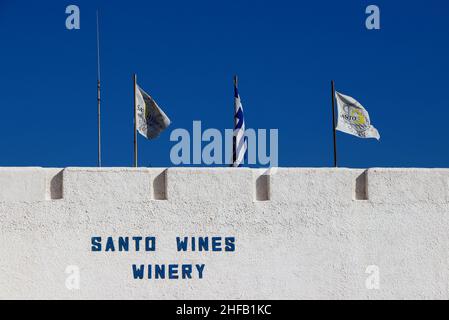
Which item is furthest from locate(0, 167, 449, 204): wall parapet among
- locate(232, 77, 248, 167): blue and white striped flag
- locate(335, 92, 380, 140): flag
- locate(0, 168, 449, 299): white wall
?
locate(335, 92, 380, 140): flag

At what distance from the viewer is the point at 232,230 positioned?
10.1m

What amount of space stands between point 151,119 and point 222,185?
4.53 m

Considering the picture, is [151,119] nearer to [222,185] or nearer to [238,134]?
[238,134]

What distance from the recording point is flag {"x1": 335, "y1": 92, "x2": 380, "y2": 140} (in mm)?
14331

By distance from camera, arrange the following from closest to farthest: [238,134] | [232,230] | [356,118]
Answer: [232,230]
[238,134]
[356,118]

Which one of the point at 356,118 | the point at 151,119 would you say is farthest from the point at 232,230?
the point at 356,118

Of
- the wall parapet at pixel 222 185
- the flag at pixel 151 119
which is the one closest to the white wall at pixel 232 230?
the wall parapet at pixel 222 185

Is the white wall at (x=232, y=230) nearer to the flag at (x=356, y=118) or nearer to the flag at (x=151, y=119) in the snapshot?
the flag at (x=356, y=118)

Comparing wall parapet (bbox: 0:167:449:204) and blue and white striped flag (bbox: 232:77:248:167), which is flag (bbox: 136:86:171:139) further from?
wall parapet (bbox: 0:167:449:204)

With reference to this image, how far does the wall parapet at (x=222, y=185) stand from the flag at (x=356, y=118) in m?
3.85

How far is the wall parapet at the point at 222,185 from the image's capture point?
1006cm

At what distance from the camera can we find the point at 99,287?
32.8ft
